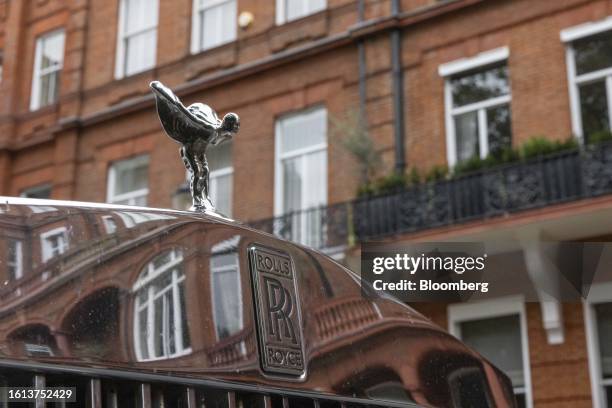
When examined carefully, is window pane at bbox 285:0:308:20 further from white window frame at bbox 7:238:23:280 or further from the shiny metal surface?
white window frame at bbox 7:238:23:280

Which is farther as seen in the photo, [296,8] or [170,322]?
[296,8]

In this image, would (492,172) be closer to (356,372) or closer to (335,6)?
(335,6)

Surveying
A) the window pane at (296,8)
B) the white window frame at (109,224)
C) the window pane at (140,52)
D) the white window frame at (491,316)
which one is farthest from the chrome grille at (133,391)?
the window pane at (140,52)

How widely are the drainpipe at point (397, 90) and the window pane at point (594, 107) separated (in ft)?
8.91

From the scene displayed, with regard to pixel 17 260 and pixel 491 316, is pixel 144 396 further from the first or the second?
pixel 491 316

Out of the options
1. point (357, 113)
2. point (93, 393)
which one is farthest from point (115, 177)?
point (93, 393)

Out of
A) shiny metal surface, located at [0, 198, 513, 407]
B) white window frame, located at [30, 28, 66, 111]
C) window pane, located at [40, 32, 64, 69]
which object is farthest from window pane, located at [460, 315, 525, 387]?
window pane, located at [40, 32, 64, 69]

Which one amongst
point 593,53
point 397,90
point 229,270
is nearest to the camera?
point 229,270

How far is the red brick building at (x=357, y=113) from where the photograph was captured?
11.3 m

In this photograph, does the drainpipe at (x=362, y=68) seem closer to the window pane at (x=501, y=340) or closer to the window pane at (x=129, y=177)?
the window pane at (x=501, y=340)

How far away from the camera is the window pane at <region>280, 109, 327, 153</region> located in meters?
14.8

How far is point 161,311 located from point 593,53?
11748 mm

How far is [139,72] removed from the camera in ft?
57.3

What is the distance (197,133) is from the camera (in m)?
2.10
